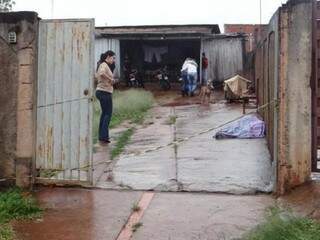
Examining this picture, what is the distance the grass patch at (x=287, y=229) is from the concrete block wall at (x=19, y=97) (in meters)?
3.45

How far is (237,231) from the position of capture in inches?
220

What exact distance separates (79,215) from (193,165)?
2.98 meters

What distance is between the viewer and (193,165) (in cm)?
885

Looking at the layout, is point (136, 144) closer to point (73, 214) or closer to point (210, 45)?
point (73, 214)

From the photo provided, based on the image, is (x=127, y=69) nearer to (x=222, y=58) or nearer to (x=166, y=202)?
(x=222, y=58)

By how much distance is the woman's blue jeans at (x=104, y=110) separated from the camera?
10812 mm

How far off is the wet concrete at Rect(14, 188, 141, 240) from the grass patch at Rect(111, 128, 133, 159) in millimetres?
2556

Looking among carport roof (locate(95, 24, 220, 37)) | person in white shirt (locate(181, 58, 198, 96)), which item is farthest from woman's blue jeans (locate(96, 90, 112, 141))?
carport roof (locate(95, 24, 220, 37))

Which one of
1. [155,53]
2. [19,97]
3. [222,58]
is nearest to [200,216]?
[19,97]

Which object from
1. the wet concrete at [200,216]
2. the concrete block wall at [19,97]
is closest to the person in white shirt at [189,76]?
the concrete block wall at [19,97]

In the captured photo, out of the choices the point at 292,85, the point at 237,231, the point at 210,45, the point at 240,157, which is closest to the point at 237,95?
the point at 210,45

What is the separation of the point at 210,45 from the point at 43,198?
21849 mm

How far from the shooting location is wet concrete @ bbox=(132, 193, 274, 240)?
5535 mm

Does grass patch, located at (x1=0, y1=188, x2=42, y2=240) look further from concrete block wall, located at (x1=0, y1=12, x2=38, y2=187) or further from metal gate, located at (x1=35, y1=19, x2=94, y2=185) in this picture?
metal gate, located at (x1=35, y1=19, x2=94, y2=185)
